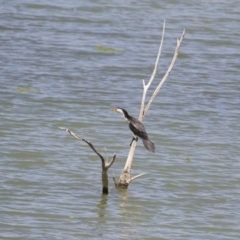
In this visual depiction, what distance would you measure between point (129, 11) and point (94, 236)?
1561cm

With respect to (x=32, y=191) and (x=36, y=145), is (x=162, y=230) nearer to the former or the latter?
(x=32, y=191)

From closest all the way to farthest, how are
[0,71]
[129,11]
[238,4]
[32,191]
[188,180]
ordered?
1. [32,191]
2. [188,180]
3. [0,71]
4. [129,11]
5. [238,4]

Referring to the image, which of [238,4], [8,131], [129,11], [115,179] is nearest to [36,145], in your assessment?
[8,131]

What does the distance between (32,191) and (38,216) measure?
875 mm

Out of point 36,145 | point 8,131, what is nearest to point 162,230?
point 36,145

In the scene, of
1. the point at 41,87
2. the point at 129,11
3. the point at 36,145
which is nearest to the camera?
the point at 36,145

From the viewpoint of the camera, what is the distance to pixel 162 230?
959 cm

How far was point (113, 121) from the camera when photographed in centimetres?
1420

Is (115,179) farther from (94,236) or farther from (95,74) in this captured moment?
(95,74)

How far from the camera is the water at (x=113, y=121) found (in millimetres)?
9961

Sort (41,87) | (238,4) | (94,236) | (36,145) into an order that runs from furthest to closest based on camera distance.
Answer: (238,4)
(41,87)
(36,145)
(94,236)

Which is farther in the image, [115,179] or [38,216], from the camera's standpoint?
[115,179]

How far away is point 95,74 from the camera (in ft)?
58.0

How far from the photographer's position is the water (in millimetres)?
9961
